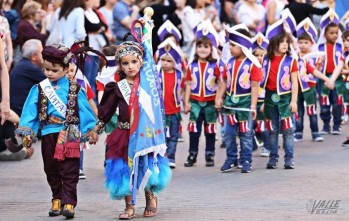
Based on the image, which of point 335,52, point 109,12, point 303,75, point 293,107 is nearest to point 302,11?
point 335,52

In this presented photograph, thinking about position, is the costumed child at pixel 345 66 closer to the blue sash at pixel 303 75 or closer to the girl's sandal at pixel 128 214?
the blue sash at pixel 303 75

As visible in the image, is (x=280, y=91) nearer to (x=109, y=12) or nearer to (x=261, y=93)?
(x=261, y=93)

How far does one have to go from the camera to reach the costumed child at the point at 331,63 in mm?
17141

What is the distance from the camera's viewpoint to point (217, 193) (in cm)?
1209

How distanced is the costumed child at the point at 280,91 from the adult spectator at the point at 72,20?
4.29 metres

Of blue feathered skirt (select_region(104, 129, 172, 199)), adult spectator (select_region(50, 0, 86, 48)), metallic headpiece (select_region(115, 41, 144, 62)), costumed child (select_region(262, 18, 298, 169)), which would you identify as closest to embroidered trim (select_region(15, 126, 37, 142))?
blue feathered skirt (select_region(104, 129, 172, 199))

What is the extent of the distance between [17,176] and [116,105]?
3354 mm

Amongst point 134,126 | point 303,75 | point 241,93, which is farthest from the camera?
point 303,75

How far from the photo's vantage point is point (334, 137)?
1717 cm

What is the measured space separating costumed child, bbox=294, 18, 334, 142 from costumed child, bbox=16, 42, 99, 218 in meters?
5.30

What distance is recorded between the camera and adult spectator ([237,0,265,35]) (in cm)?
2112

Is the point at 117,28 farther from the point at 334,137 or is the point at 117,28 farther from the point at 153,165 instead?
the point at 153,165

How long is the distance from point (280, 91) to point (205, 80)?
1.00 meters

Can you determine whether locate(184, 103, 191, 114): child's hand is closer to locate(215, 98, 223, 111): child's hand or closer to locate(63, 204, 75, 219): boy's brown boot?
locate(215, 98, 223, 111): child's hand
